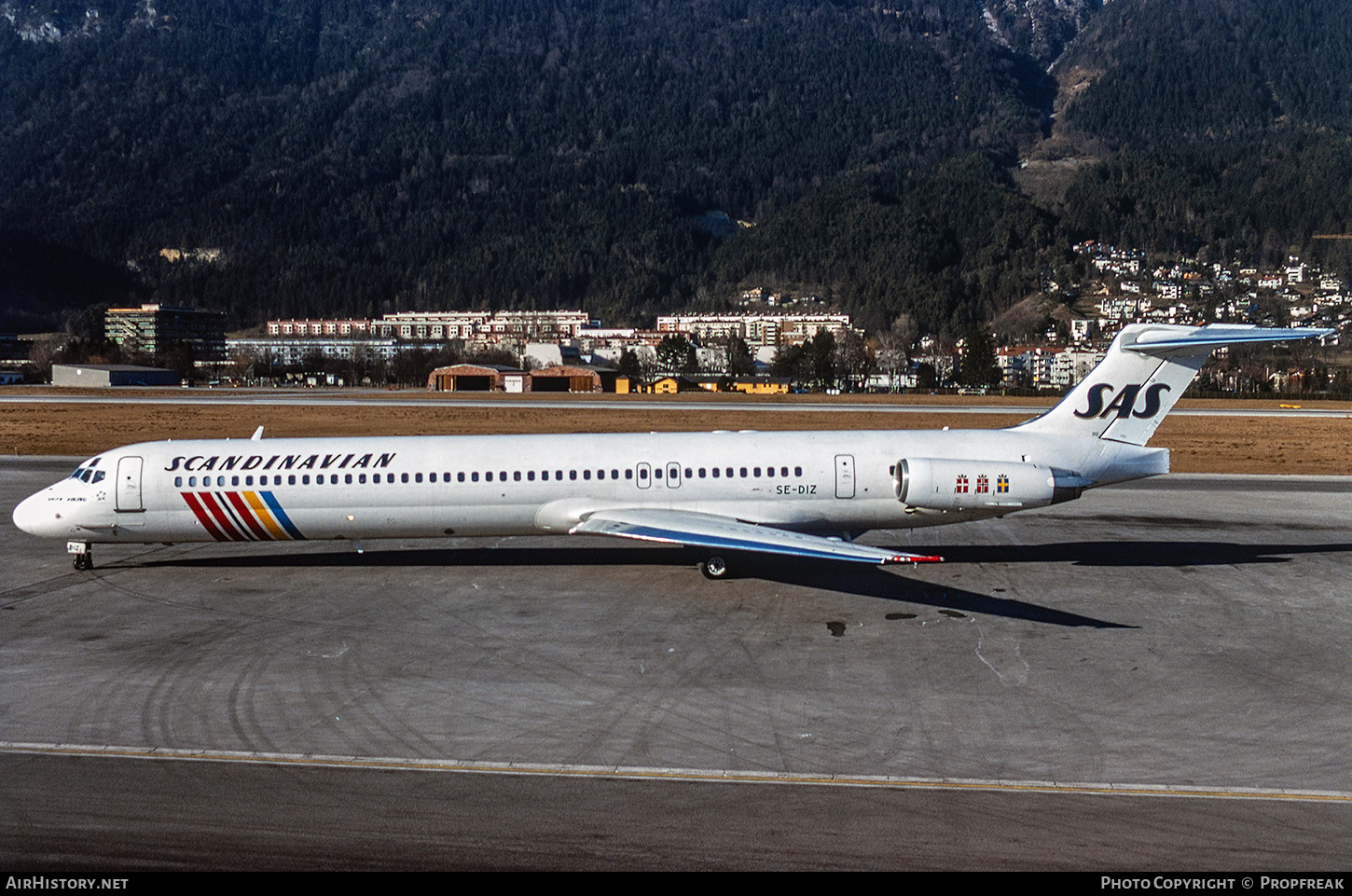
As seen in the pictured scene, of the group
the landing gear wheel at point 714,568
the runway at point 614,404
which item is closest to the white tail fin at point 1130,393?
the landing gear wheel at point 714,568

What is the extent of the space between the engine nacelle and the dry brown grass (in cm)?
2585

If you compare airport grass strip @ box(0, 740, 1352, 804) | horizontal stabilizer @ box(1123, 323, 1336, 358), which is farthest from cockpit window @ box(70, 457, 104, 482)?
horizontal stabilizer @ box(1123, 323, 1336, 358)

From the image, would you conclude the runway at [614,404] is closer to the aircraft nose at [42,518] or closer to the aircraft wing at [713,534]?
the aircraft wing at [713,534]

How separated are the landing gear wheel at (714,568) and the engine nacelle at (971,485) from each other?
3971 mm

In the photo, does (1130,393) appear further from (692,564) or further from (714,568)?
(692,564)

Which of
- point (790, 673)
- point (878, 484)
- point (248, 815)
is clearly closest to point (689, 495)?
point (878, 484)

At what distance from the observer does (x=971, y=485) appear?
21.8 metres

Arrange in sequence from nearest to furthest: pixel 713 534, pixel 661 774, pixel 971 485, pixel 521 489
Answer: pixel 661 774
pixel 713 534
pixel 971 485
pixel 521 489

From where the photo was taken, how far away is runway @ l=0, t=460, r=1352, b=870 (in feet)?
34.2

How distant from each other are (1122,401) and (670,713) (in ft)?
46.7

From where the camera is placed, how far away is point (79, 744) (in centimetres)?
1288

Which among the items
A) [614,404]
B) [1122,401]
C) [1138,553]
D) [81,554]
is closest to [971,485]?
[1122,401]
